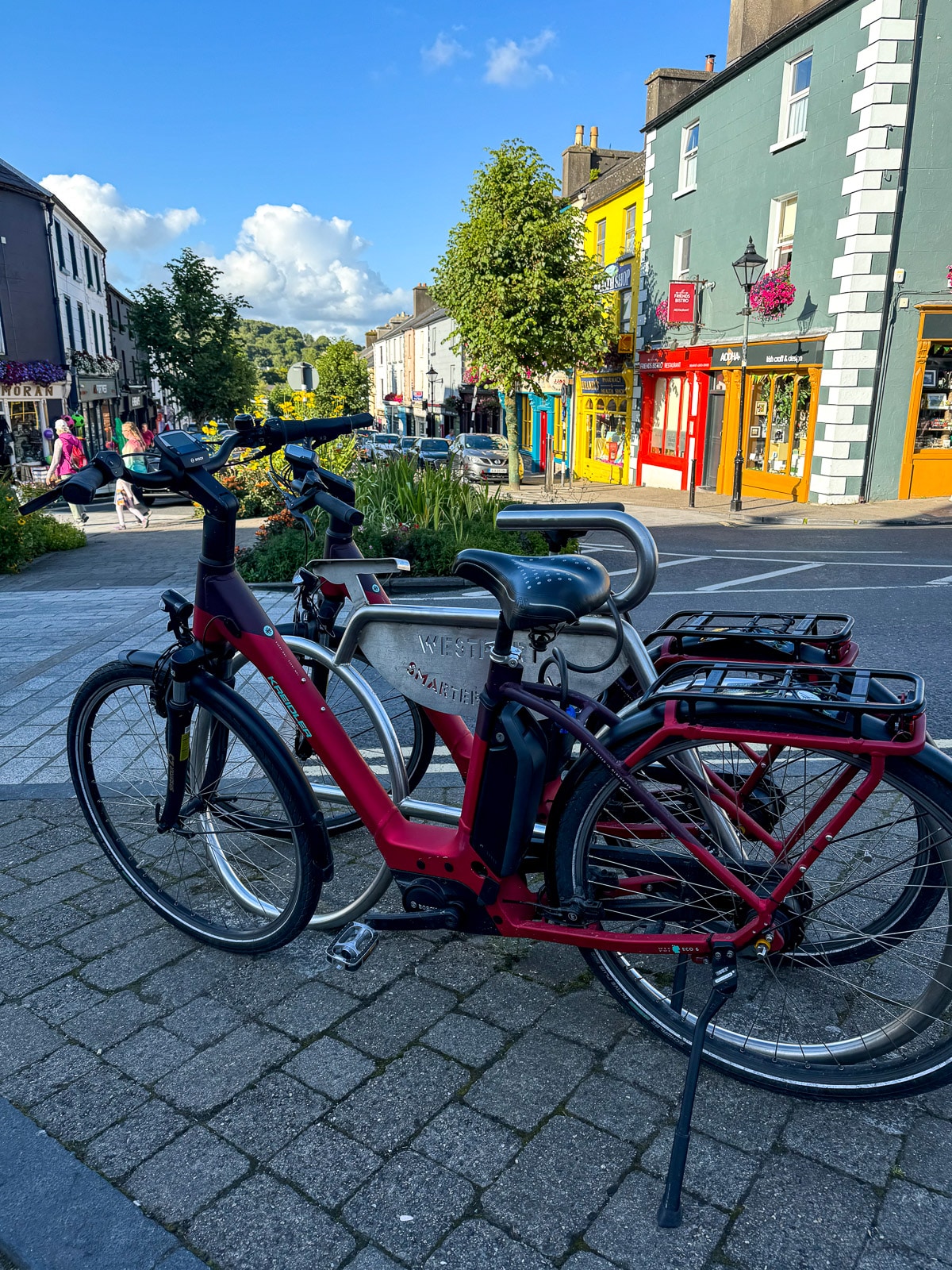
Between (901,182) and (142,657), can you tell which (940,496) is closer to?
(901,182)

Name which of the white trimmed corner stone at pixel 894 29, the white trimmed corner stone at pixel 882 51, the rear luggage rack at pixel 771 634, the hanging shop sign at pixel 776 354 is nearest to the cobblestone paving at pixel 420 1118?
the rear luggage rack at pixel 771 634

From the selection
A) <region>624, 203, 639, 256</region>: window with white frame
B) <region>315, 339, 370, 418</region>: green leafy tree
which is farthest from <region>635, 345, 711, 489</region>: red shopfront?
<region>315, 339, 370, 418</region>: green leafy tree

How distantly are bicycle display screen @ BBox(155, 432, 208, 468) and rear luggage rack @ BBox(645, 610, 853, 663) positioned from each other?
4.66ft

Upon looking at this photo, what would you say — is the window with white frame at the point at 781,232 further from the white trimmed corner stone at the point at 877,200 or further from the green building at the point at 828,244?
the white trimmed corner stone at the point at 877,200

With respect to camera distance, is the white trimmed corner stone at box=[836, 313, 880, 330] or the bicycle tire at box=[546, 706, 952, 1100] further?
the white trimmed corner stone at box=[836, 313, 880, 330]

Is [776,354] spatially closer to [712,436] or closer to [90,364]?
[712,436]

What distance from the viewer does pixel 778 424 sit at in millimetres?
18578

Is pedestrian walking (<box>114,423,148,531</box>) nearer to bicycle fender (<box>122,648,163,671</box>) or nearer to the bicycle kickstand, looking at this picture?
bicycle fender (<box>122,648,163,671</box>)

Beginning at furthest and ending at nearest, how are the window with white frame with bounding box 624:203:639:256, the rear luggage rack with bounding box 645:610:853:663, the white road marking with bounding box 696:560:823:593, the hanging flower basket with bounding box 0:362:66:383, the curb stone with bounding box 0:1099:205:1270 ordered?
the hanging flower basket with bounding box 0:362:66:383, the window with white frame with bounding box 624:203:639:256, the white road marking with bounding box 696:560:823:593, the rear luggage rack with bounding box 645:610:853:663, the curb stone with bounding box 0:1099:205:1270

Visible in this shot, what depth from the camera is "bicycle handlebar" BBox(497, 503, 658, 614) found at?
2.62 metres

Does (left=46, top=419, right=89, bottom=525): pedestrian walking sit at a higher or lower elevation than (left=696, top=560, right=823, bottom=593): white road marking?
higher

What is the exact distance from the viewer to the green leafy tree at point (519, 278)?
21750mm

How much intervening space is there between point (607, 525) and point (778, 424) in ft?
57.3

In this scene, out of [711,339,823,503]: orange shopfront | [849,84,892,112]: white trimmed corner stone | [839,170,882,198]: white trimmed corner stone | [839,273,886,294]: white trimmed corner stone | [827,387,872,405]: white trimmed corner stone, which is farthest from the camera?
[711,339,823,503]: orange shopfront
